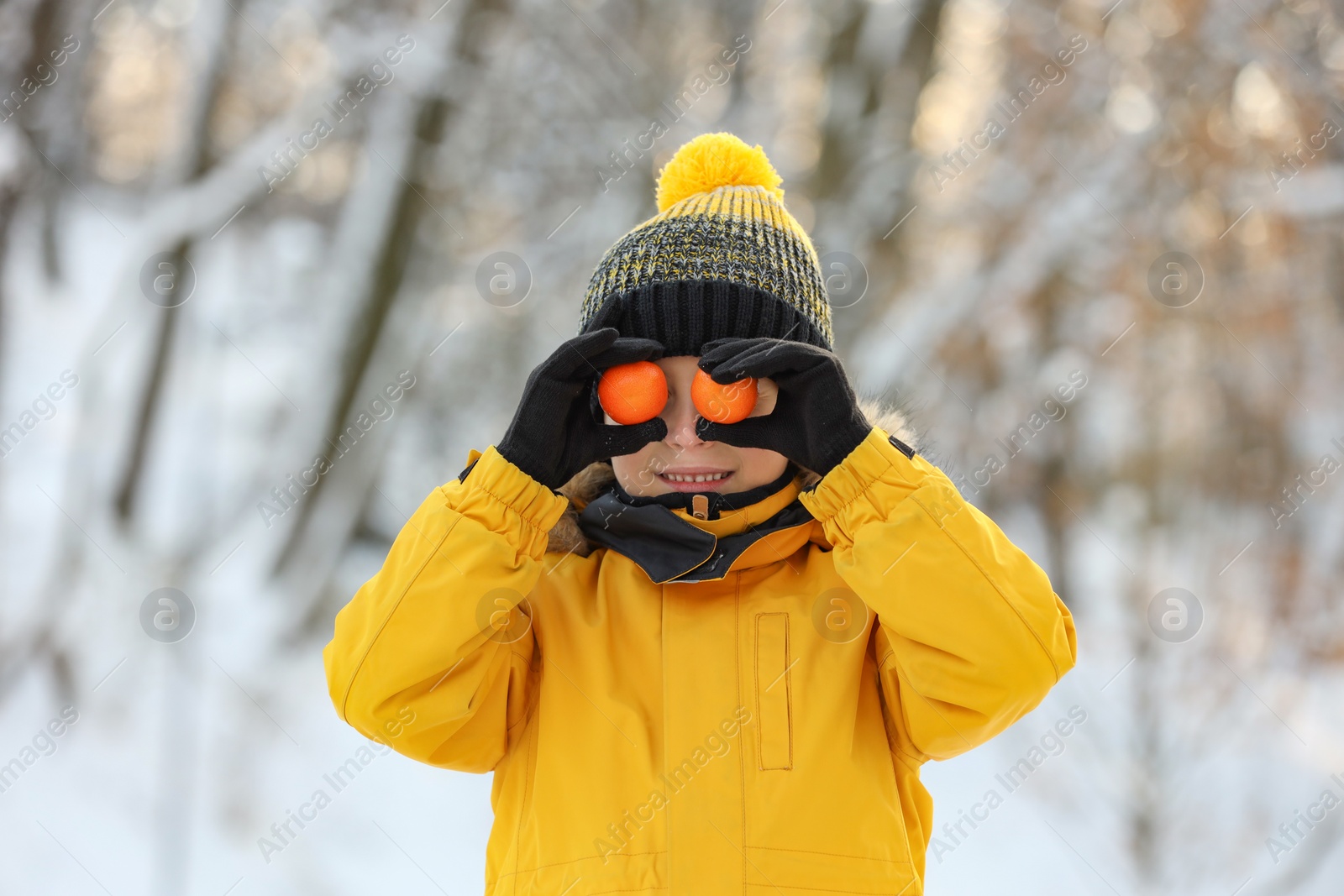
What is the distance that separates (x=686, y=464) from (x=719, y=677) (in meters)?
0.31

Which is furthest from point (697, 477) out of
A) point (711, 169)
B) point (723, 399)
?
point (711, 169)

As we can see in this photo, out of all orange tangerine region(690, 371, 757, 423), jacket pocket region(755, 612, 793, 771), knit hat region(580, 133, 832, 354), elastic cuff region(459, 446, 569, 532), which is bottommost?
jacket pocket region(755, 612, 793, 771)

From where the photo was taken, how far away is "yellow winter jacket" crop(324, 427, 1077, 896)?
114cm

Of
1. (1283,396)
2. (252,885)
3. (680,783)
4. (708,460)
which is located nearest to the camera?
(680,783)

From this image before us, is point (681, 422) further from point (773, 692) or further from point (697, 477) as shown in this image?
point (773, 692)

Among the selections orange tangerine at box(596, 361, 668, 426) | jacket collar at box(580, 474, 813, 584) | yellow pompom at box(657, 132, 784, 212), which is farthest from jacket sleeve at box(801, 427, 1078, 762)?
yellow pompom at box(657, 132, 784, 212)

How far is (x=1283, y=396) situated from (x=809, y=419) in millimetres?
3614

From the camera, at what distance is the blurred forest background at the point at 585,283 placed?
3459 millimetres

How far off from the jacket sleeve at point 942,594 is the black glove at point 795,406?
0.03m

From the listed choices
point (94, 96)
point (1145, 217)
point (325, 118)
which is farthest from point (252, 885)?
point (1145, 217)

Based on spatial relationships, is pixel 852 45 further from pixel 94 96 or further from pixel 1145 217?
pixel 94 96

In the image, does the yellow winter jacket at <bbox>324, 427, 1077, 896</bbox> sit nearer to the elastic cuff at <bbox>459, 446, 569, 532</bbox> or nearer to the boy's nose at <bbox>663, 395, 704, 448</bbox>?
the elastic cuff at <bbox>459, 446, 569, 532</bbox>

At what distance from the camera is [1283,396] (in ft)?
12.7

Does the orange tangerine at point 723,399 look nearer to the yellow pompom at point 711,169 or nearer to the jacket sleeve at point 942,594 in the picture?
the jacket sleeve at point 942,594
